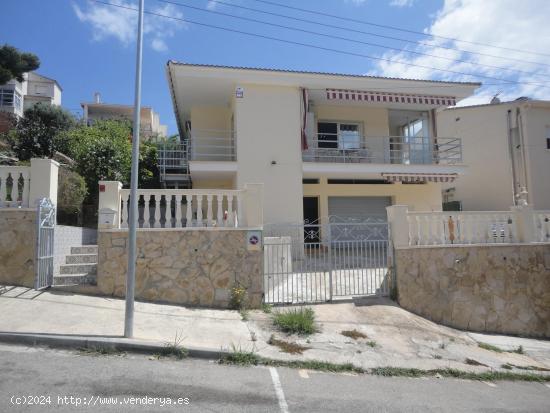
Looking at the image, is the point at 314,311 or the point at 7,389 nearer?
the point at 7,389

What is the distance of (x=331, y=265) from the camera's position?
9.95 metres

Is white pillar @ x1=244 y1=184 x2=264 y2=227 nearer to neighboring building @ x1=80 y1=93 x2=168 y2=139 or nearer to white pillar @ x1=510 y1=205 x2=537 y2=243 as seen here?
white pillar @ x1=510 y1=205 x2=537 y2=243

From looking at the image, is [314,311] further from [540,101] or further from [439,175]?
[540,101]

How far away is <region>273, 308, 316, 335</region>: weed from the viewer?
25.8ft

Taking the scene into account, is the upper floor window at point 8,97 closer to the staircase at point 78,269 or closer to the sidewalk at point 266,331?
the staircase at point 78,269

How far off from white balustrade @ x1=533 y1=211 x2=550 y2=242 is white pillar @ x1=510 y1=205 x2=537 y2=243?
0.25m

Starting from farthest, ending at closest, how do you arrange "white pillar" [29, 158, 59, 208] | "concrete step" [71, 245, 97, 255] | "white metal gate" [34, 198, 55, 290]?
"concrete step" [71, 245, 97, 255], "white pillar" [29, 158, 59, 208], "white metal gate" [34, 198, 55, 290]

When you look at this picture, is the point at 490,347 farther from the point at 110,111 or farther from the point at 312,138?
the point at 110,111

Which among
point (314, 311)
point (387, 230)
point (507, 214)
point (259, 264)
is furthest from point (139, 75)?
point (507, 214)

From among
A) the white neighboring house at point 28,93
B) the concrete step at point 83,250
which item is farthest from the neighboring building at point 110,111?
the concrete step at point 83,250

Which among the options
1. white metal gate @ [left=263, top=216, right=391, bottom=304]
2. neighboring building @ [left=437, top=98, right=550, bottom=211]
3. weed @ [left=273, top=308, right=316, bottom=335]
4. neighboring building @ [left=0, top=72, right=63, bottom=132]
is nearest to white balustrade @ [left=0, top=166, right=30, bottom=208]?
white metal gate @ [left=263, top=216, right=391, bottom=304]

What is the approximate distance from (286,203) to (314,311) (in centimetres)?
684

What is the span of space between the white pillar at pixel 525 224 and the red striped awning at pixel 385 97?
20.9ft

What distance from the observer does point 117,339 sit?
636 cm
